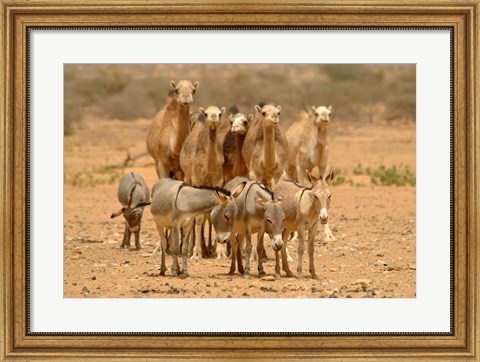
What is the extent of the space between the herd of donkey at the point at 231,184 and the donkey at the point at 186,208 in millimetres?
13

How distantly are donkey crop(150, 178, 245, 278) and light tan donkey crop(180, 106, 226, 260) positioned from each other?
5.16 ft

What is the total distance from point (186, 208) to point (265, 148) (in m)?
2.27

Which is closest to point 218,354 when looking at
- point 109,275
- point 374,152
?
point 109,275

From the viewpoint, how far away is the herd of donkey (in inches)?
573

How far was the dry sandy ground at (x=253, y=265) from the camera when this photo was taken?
560 inches

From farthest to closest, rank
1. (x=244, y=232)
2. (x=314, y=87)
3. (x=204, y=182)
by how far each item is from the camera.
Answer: (x=314, y=87) → (x=204, y=182) → (x=244, y=232)

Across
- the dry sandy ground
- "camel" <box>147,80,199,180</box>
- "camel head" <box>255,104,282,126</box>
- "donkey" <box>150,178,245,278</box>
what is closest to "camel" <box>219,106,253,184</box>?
"camel" <box>147,80,199,180</box>

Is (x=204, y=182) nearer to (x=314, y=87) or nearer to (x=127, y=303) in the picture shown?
(x=127, y=303)

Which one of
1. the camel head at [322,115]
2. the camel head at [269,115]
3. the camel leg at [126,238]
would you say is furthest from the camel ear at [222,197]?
the camel head at [322,115]

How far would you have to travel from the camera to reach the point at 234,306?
13023 mm

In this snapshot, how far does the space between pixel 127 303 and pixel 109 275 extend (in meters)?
2.45

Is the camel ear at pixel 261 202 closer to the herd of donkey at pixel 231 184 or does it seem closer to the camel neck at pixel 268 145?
the herd of donkey at pixel 231 184

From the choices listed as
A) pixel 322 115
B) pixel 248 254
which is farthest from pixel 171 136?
pixel 248 254

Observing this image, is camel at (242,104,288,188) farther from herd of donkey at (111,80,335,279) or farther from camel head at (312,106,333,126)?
camel head at (312,106,333,126)
